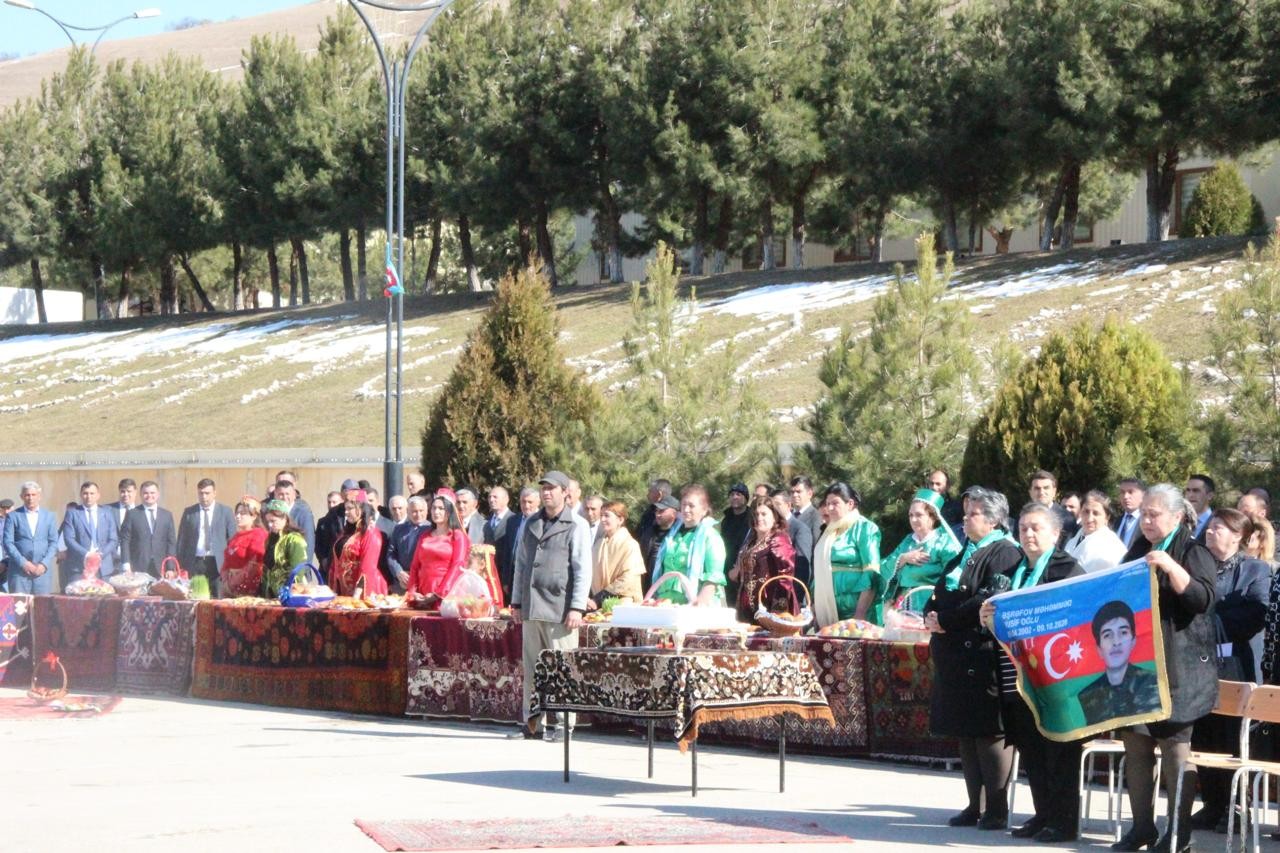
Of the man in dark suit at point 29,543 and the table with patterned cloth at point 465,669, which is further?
the man in dark suit at point 29,543

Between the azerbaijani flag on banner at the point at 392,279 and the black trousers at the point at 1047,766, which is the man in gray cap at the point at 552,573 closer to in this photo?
the black trousers at the point at 1047,766

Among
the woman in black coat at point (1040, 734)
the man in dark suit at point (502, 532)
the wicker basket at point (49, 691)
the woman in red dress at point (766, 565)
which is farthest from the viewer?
the man in dark suit at point (502, 532)

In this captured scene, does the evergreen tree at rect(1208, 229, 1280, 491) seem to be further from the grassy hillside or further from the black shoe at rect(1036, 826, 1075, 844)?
the grassy hillside

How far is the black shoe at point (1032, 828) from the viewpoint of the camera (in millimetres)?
8398

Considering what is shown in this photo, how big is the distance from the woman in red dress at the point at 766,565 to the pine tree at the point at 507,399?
7.14m

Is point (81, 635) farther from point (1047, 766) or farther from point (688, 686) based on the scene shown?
point (1047, 766)

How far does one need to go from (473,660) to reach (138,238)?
165 feet

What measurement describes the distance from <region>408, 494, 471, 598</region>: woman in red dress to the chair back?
6961mm

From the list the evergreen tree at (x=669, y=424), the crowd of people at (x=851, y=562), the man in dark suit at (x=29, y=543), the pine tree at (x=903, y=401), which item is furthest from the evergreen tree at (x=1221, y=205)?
the man in dark suit at (x=29, y=543)

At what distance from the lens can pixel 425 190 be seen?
53.4 m

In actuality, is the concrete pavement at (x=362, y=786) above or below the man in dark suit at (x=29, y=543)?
below

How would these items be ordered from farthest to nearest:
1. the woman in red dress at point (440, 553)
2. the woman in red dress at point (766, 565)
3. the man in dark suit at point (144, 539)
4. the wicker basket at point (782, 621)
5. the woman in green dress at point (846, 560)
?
the man in dark suit at point (144, 539), the woman in red dress at point (440, 553), the woman in red dress at point (766, 565), the woman in green dress at point (846, 560), the wicker basket at point (782, 621)

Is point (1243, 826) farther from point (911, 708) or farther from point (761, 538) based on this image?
point (761, 538)

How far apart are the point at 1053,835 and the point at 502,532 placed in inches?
308
